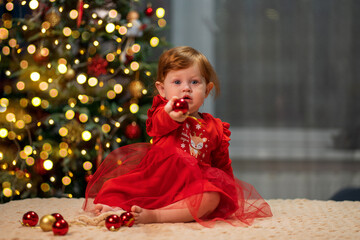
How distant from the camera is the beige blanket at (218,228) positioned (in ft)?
4.21

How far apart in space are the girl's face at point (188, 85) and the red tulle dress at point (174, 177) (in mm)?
50

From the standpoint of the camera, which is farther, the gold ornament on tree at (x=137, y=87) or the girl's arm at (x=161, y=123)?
the gold ornament on tree at (x=137, y=87)

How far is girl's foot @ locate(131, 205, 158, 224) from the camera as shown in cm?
138

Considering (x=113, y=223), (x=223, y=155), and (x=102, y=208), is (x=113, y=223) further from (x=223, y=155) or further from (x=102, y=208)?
(x=223, y=155)

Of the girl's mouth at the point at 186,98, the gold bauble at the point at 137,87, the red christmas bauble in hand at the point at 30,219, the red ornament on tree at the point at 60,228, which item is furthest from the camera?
the gold bauble at the point at 137,87

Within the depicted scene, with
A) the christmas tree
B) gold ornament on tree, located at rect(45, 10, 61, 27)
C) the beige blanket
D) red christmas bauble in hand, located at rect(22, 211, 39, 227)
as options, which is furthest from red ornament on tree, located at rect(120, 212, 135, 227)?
gold ornament on tree, located at rect(45, 10, 61, 27)

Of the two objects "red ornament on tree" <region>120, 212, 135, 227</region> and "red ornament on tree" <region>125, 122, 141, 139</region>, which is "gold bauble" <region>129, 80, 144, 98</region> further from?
"red ornament on tree" <region>120, 212, 135, 227</region>

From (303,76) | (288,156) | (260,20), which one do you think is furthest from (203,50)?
Answer: (288,156)

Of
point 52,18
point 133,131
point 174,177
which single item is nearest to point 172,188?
point 174,177

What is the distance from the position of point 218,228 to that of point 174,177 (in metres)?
0.22

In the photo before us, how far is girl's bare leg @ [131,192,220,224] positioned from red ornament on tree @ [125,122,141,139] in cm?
68

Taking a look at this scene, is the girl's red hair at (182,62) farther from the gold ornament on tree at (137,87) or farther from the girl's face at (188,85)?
the gold ornament on tree at (137,87)

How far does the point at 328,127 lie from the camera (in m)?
2.65

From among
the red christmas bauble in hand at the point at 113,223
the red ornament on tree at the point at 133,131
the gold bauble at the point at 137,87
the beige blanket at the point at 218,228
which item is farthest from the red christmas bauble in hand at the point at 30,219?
the gold bauble at the point at 137,87
